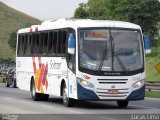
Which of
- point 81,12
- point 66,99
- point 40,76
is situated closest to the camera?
point 66,99

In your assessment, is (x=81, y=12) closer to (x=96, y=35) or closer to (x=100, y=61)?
(x=96, y=35)

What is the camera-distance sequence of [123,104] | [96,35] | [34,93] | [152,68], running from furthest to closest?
[152,68] → [34,93] → [123,104] → [96,35]

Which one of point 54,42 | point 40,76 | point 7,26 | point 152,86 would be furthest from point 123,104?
point 7,26

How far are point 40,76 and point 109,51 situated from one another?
5703 mm

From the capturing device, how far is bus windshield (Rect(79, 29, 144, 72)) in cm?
2381

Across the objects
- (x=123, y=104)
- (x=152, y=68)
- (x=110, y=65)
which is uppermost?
(x=110, y=65)

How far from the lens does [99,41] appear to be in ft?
78.9

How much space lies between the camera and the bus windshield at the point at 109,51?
23.8 m

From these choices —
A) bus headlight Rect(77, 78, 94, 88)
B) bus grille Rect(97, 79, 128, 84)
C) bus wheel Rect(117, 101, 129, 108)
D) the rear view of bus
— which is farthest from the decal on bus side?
bus grille Rect(97, 79, 128, 84)

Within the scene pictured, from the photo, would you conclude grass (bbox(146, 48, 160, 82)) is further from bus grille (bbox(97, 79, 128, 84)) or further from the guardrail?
bus grille (bbox(97, 79, 128, 84))

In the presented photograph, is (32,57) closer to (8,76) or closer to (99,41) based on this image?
(99,41)

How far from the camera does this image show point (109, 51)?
24.0 meters

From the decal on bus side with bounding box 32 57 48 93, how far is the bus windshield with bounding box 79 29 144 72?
431 centimetres

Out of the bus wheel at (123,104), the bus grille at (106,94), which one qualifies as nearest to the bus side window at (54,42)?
the bus wheel at (123,104)
